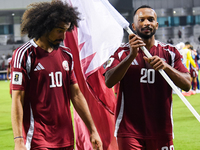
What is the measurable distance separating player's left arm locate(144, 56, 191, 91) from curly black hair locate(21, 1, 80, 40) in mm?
853

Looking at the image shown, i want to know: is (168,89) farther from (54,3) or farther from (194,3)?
(194,3)

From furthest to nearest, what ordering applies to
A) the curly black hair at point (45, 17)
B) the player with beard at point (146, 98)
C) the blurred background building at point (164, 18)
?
the blurred background building at point (164, 18) < the player with beard at point (146, 98) < the curly black hair at point (45, 17)

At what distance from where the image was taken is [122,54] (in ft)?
12.3

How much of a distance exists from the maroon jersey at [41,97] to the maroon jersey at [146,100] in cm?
69

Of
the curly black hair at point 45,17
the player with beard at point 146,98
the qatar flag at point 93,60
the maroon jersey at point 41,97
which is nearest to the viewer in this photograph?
the maroon jersey at point 41,97

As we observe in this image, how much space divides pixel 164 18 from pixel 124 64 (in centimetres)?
4571

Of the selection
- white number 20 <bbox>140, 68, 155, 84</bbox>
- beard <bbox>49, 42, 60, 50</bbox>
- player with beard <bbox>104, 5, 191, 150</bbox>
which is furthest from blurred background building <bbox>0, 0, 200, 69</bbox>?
beard <bbox>49, 42, 60, 50</bbox>

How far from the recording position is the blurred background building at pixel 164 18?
134ft

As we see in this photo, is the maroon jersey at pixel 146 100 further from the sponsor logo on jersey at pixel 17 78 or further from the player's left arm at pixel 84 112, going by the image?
the sponsor logo on jersey at pixel 17 78

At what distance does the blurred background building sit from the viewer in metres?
40.8

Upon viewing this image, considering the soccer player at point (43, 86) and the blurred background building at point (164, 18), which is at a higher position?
the blurred background building at point (164, 18)

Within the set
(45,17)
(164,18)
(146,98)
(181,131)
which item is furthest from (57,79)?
(164,18)

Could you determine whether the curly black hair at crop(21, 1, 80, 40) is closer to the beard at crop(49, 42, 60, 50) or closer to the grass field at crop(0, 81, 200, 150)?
the beard at crop(49, 42, 60, 50)

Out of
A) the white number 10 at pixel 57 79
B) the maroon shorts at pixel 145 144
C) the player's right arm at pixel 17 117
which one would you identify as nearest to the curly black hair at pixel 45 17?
the white number 10 at pixel 57 79
